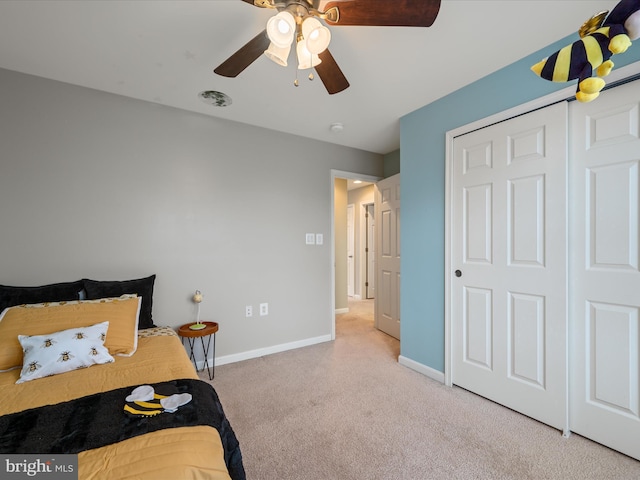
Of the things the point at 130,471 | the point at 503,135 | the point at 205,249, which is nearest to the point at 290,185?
the point at 205,249

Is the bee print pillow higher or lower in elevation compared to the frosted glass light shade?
lower

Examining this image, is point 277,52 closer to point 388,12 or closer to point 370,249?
point 388,12

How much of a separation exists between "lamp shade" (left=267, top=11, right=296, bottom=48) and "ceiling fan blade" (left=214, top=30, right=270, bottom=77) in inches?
4.4

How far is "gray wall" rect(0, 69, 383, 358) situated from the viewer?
6.93 feet

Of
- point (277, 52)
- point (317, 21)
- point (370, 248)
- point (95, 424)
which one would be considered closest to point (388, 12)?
point (317, 21)

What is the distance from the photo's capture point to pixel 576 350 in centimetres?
175

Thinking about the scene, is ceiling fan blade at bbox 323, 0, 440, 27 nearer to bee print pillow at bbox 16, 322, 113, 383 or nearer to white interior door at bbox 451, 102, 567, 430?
white interior door at bbox 451, 102, 567, 430

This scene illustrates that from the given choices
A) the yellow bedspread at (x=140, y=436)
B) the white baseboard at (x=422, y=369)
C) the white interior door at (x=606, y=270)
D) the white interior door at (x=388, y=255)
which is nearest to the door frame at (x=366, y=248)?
the white interior door at (x=388, y=255)

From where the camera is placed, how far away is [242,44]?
183 cm

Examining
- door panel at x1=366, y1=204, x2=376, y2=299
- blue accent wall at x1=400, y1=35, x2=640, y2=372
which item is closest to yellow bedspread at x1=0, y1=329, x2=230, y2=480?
blue accent wall at x1=400, y1=35, x2=640, y2=372

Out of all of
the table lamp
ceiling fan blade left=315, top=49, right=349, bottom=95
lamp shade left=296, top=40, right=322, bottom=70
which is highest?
ceiling fan blade left=315, top=49, right=349, bottom=95

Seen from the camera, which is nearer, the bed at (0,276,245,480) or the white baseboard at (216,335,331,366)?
the bed at (0,276,245,480)

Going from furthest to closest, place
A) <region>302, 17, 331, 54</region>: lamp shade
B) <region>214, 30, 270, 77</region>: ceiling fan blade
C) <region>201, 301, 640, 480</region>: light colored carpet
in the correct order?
<region>201, 301, 640, 480</region>: light colored carpet, <region>214, 30, 270, 77</region>: ceiling fan blade, <region>302, 17, 331, 54</region>: lamp shade

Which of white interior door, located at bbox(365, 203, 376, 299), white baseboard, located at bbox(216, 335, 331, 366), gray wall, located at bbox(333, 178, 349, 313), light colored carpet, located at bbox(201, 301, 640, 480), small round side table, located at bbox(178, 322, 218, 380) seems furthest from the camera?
white interior door, located at bbox(365, 203, 376, 299)
